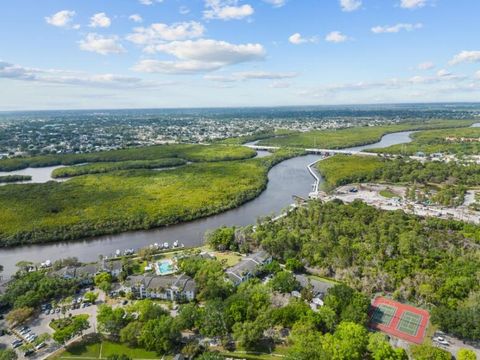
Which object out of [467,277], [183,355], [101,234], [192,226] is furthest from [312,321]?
[101,234]

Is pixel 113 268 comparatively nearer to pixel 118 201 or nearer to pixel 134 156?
pixel 118 201

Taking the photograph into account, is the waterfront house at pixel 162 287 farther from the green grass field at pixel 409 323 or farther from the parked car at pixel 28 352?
the green grass field at pixel 409 323

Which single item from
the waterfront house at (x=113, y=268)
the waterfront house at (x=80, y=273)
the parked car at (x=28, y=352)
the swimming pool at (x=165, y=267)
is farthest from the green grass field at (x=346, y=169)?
the parked car at (x=28, y=352)

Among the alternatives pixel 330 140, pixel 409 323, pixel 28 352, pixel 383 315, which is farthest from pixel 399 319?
pixel 330 140

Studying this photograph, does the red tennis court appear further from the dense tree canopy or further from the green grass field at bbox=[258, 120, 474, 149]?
the green grass field at bbox=[258, 120, 474, 149]

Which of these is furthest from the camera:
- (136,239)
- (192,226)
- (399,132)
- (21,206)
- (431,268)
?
(399,132)

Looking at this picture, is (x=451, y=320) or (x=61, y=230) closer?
(x=451, y=320)

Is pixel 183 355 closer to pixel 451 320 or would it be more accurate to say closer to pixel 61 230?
pixel 451 320
